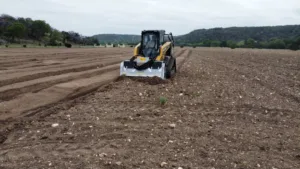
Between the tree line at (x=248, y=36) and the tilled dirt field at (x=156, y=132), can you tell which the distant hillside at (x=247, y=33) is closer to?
the tree line at (x=248, y=36)

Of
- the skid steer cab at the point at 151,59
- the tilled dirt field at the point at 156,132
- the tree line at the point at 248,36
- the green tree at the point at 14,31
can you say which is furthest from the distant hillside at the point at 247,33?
the tilled dirt field at the point at 156,132

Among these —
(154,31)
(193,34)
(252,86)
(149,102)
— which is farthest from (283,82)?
(193,34)

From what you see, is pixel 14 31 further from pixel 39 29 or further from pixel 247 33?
pixel 247 33

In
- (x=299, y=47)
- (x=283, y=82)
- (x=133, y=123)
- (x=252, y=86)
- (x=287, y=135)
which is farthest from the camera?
(x=299, y=47)

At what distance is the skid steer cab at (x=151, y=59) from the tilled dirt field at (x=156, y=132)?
300 cm

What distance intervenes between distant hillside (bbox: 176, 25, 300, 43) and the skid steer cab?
97.9 meters

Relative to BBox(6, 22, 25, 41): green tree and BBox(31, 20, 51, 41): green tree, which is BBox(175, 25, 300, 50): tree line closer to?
BBox(31, 20, 51, 41): green tree

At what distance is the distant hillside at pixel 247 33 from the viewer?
366 feet

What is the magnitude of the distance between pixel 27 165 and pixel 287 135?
491 cm

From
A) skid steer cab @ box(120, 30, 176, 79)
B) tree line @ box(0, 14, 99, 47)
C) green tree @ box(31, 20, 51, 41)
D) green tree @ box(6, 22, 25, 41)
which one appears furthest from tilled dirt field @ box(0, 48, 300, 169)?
green tree @ box(31, 20, 51, 41)

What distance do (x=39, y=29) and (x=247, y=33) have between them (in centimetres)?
7500

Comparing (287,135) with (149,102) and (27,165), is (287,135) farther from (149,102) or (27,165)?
(27,165)

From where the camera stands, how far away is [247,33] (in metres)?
129

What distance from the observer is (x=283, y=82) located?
49.9 ft
